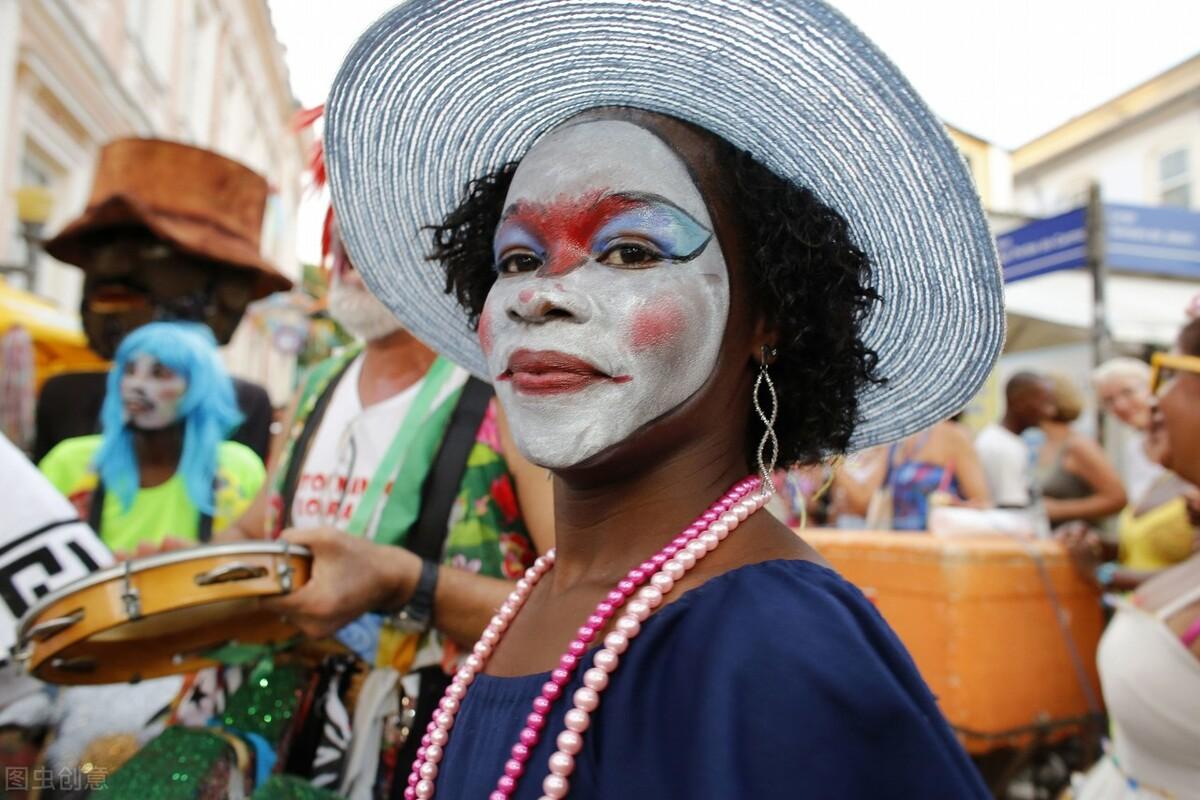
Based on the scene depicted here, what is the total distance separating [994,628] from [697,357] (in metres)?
2.54

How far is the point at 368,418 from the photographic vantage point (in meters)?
1.91

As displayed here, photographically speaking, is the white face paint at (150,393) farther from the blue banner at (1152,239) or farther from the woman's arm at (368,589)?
the blue banner at (1152,239)

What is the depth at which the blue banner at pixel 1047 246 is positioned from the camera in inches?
231

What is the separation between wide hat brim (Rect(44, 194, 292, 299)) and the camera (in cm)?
363

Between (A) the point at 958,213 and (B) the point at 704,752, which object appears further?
Answer: (A) the point at 958,213

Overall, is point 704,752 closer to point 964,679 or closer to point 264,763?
point 264,763

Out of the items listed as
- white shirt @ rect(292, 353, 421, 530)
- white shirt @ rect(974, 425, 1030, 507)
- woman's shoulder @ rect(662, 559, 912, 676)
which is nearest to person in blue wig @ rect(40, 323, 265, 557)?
white shirt @ rect(292, 353, 421, 530)

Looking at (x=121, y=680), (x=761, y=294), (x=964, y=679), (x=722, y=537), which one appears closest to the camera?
(x=722, y=537)

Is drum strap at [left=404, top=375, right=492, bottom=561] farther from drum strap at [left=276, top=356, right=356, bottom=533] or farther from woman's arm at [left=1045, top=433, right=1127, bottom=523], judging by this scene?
woman's arm at [left=1045, top=433, right=1127, bottom=523]

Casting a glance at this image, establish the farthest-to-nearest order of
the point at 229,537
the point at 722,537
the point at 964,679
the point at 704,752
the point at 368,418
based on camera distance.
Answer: the point at 964,679 → the point at 229,537 → the point at 368,418 → the point at 722,537 → the point at 704,752

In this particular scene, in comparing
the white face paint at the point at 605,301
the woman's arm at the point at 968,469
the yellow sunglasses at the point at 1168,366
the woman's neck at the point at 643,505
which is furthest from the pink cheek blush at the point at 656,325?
the woman's arm at the point at 968,469

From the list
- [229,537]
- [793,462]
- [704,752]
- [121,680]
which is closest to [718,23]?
[793,462]

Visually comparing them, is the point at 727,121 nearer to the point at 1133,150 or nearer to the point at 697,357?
the point at 697,357

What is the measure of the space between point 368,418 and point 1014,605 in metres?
2.33
